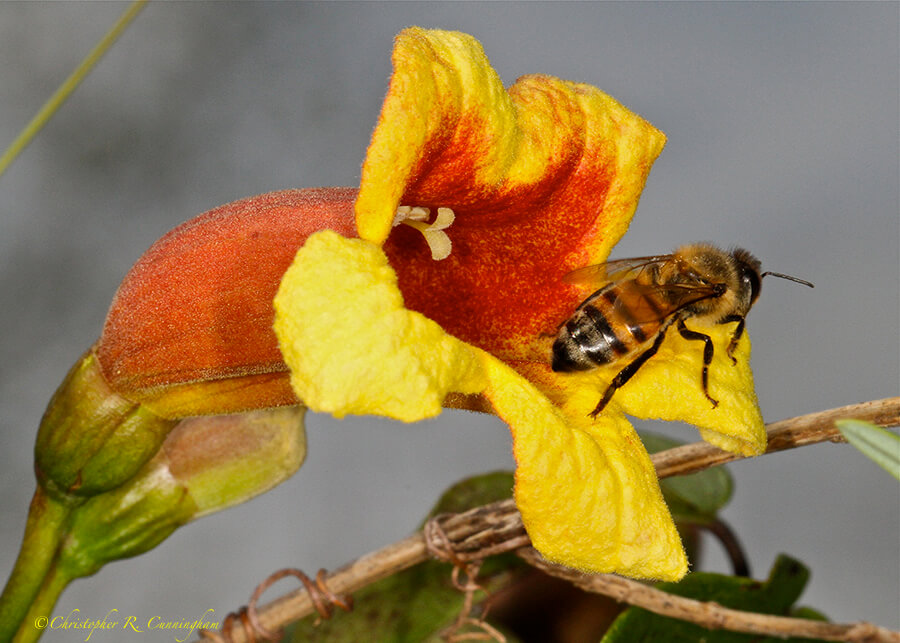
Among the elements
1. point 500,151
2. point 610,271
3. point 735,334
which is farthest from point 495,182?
point 735,334

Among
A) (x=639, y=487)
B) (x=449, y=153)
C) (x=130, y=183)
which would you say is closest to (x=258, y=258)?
(x=449, y=153)

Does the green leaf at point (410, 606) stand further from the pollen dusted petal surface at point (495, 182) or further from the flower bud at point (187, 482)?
the pollen dusted petal surface at point (495, 182)

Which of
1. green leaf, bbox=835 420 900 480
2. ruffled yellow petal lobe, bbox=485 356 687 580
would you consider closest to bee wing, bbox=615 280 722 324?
ruffled yellow petal lobe, bbox=485 356 687 580

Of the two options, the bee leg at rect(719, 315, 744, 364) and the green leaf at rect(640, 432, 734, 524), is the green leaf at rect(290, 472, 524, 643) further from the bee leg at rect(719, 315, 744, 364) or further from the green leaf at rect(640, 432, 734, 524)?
the bee leg at rect(719, 315, 744, 364)

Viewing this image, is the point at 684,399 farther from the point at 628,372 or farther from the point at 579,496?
the point at 579,496

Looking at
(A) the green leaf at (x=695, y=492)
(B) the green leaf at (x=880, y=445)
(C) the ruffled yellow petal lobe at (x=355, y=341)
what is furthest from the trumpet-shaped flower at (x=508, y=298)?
(A) the green leaf at (x=695, y=492)
